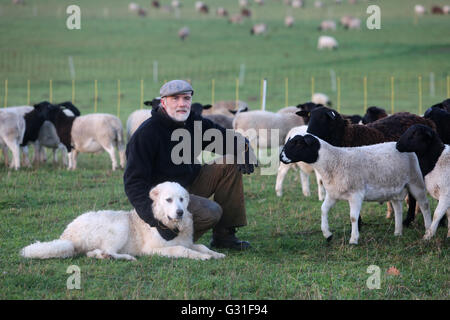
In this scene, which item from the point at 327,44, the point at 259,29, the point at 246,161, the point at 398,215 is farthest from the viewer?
the point at 259,29

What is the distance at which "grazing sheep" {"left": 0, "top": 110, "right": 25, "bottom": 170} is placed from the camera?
41.0ft

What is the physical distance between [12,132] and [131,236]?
23.0ft

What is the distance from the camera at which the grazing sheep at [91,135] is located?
13062 millimetres

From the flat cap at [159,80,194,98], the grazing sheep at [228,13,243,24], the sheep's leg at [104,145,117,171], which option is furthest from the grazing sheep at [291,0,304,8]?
the flat cap at [159,80,194,98]

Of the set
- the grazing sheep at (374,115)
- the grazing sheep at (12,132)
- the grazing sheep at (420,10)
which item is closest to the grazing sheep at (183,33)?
the grazing sheep at (420,10)

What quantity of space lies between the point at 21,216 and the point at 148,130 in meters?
2.89

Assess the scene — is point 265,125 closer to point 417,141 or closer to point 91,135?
point 91,135

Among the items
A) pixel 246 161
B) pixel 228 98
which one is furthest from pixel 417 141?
pixel 228 98

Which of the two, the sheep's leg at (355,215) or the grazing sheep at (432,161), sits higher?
the grazing sheep at (432,161)

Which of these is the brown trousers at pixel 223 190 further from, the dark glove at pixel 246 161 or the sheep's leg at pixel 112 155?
the sheep's leg at pixel 112 155

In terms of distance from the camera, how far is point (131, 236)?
6.54 meters

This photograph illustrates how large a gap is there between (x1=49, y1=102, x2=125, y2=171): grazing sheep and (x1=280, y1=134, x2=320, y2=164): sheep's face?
246 inches

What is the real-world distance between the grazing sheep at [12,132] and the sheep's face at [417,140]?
790cm

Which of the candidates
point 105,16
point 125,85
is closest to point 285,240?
point 125,85
